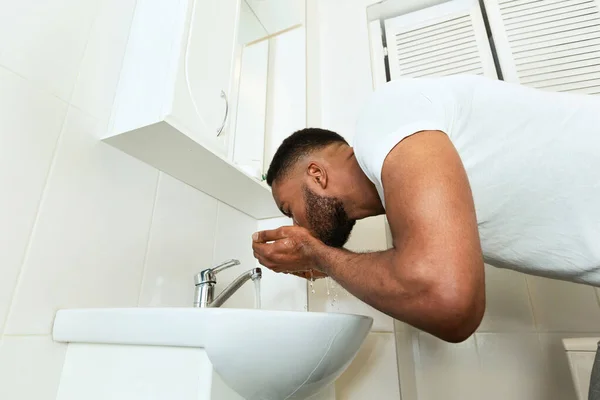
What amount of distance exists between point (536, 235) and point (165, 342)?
21.9 inches

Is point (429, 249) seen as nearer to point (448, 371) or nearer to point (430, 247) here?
point (430, 247)

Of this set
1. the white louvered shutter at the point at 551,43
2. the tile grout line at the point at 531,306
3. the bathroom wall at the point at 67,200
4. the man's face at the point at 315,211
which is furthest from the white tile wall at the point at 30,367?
the white louvered shutter at the point at 551,43

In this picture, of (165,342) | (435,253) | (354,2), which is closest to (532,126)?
(435,253)

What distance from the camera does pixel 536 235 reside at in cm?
53

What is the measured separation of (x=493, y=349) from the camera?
3.10 ft

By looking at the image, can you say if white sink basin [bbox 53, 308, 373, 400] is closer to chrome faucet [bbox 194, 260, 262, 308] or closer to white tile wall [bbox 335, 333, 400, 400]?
chrome faucet [bbox 194, 260, 262, 308]

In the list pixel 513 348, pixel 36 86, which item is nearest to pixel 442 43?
pixel 513 348

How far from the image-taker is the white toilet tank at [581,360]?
27.3 inches

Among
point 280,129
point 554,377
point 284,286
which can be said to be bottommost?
point 554,377

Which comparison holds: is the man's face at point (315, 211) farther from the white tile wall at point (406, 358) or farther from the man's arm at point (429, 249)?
the white tile wall at point (406, 358)

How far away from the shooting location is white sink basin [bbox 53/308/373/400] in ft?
1.35

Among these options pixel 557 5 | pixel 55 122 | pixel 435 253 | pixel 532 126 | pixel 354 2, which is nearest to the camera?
pixel 435 253

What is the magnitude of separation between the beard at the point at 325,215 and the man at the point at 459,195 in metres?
0.01

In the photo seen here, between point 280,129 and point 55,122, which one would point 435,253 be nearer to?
point 55,122
